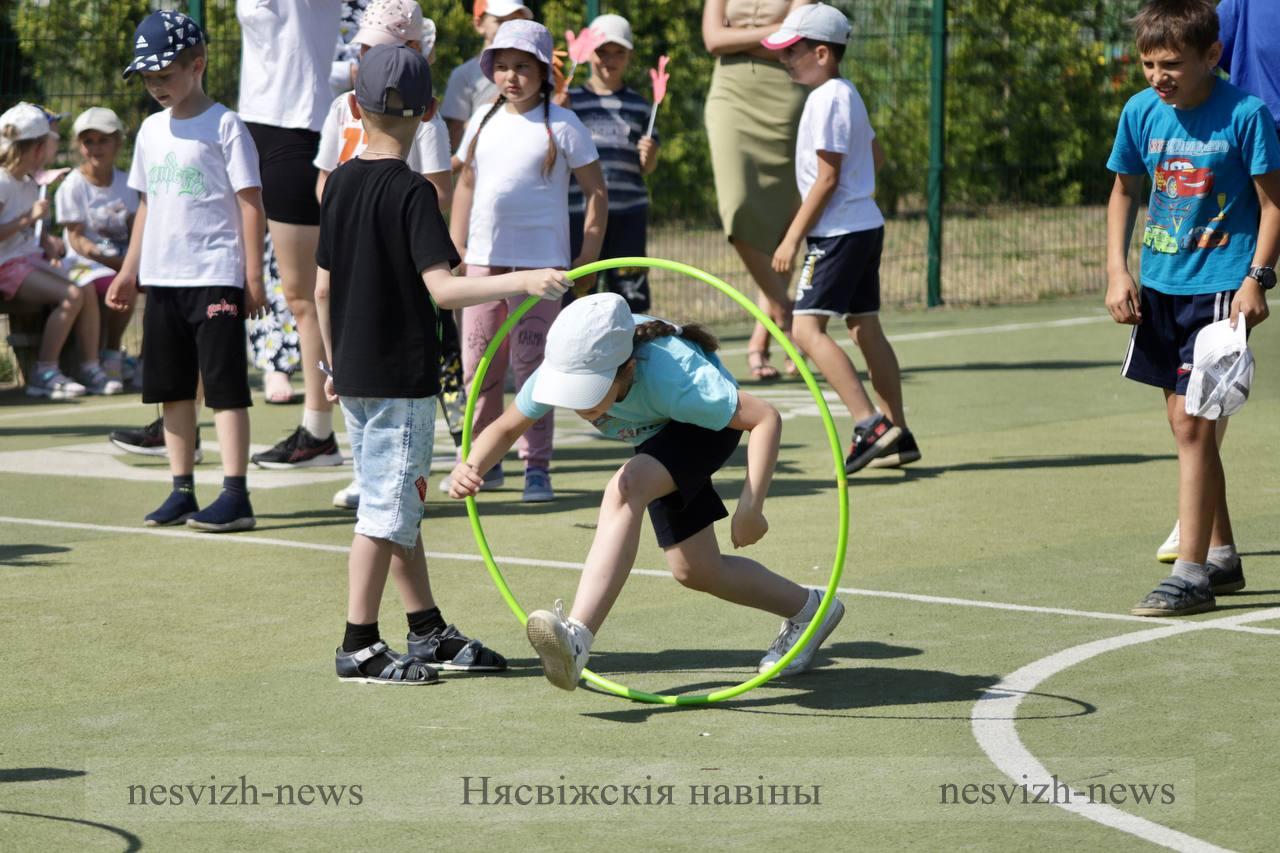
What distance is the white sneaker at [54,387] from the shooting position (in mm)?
12320

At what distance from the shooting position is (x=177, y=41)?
7.60 meters

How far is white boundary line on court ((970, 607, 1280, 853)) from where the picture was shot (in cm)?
420

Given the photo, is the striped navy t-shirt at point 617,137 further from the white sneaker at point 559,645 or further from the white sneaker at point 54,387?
the white sneaker at point 559,645

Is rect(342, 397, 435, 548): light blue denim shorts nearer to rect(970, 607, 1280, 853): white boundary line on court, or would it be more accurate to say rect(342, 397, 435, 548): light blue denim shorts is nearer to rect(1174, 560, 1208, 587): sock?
rect(970, 607, 1280, 853): white boundary line on court

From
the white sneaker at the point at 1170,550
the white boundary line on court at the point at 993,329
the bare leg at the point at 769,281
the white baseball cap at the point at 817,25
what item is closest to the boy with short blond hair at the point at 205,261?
the white baseball cap at the point at 817,25

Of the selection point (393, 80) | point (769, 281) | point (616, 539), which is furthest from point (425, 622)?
point (769, 281)

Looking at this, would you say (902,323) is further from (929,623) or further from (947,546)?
(929,623)

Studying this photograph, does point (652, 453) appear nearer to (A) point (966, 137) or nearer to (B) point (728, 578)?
(B) point (728, 578)

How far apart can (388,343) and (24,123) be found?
7.36 m

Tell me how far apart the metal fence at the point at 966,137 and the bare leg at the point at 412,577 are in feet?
32.7

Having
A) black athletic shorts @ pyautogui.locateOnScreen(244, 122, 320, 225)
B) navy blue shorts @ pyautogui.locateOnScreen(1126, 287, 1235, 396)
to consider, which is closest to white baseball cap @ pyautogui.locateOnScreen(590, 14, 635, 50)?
black athletic shorts @ pyautogui.locateOnScreen(244, 122, 320, 225)

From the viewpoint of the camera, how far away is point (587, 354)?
5.08 m

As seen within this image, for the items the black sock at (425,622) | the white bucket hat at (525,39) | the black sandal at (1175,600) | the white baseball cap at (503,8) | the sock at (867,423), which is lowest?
the sock at (867,423)

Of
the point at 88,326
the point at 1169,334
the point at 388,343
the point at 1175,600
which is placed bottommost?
the point at 88,326
